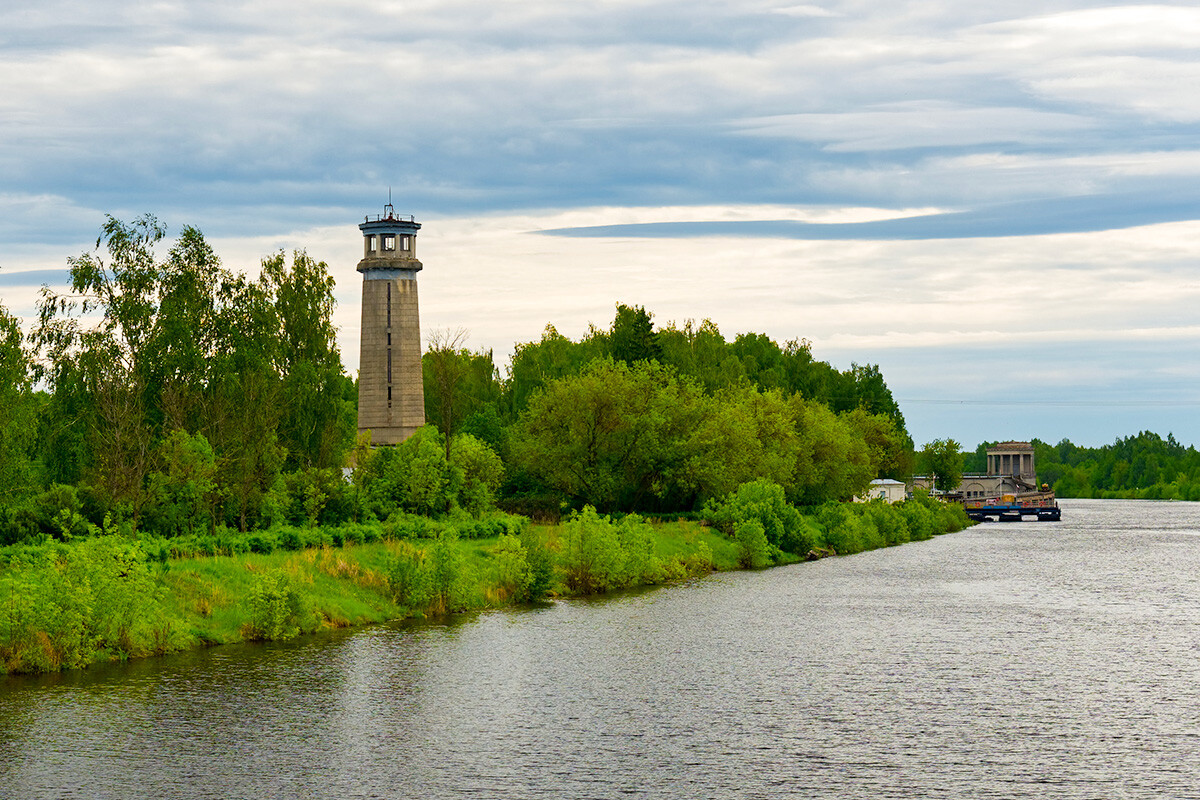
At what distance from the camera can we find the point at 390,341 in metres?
109

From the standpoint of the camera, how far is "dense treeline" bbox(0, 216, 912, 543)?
59625mm

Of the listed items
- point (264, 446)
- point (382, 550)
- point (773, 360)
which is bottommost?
point (382, 550)

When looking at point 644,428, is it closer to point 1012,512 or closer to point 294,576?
→ point 294,576

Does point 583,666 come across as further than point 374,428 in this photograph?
No

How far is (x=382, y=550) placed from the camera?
58.1 meters

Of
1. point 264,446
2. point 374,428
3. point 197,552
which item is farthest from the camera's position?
point 374,428

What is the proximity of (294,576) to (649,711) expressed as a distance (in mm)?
20128

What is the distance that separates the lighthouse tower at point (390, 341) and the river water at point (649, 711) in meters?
53.2

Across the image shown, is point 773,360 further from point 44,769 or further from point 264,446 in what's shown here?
point 44,769

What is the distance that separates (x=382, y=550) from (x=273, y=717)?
23.9 metres

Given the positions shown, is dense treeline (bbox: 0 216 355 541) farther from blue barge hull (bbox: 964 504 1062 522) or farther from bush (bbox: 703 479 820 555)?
blue barge hull (bbox: 964 504 1062 522)

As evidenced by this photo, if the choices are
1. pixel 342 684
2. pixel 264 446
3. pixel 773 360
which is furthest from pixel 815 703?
pixel 773 360

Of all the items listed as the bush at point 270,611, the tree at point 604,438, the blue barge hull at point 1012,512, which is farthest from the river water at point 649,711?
the blue barge hull at point 1012,512

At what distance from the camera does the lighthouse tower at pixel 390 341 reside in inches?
4279
